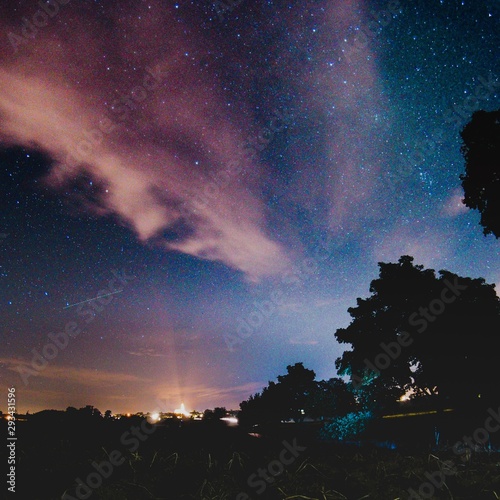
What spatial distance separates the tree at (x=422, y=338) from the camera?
1828cm

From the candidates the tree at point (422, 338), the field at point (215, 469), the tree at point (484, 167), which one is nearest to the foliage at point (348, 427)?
the tree at point (422, 338)

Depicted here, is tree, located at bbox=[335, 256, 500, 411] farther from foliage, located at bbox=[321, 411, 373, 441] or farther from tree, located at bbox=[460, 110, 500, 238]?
tree, located at bbox=[460, 110, 500, 238]

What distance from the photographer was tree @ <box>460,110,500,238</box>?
11.4 meters

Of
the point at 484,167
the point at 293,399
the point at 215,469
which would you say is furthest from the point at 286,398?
the point at 215,469

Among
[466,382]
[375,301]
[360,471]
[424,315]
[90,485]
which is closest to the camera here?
[90,485]

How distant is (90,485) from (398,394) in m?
22.6

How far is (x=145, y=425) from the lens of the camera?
388cm

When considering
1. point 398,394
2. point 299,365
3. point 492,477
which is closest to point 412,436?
point 398,394

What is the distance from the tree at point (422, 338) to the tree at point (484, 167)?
9.02 m

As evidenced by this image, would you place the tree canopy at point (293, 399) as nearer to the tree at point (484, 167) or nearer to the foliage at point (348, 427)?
the foliage at point (348, 427)

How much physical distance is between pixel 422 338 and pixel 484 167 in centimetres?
1140

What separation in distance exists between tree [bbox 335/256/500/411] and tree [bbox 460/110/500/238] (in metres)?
9.02

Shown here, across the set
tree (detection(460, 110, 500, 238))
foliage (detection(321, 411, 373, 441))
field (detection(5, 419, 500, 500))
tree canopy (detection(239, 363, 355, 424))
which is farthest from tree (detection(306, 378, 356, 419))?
field (detection(5, 419, 500, 500))

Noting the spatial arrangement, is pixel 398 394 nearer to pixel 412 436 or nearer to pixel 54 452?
pixel 412 436
